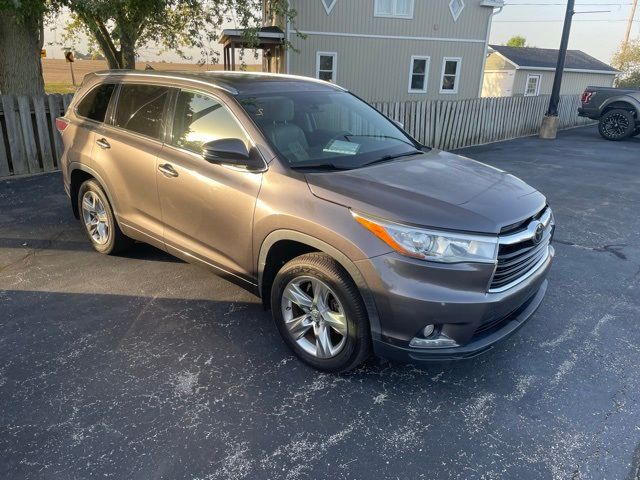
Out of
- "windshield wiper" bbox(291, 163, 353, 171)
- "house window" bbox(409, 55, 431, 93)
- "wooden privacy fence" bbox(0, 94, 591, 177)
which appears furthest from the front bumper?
"house window" bbox(409, 55, 431, 93)

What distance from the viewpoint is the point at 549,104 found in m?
15.4

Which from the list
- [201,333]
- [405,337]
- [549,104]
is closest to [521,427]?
[405,337]

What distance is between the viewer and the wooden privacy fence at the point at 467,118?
11.3 metres

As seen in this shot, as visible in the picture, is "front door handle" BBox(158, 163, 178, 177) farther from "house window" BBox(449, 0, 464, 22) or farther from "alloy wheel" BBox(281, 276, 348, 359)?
"house window" BBox(449, 0, 464, 22)

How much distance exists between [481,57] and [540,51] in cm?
1625

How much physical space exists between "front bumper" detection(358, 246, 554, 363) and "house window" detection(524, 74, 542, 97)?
33033 mm

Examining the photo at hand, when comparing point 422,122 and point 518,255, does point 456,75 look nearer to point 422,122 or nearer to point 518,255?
point 422,122

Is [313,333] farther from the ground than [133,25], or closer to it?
closer to it

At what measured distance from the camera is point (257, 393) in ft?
9.56

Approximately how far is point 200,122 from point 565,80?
34760mm

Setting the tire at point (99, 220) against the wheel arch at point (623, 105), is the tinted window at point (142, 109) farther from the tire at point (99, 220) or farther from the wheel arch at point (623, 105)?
the wheel arch at point (623, 105)

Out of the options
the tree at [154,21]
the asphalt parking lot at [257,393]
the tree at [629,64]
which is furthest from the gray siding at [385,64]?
the tree at [629,64]

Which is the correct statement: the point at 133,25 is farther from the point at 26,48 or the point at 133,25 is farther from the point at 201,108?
the point at 201,108

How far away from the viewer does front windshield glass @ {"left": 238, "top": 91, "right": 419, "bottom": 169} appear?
3.34m
